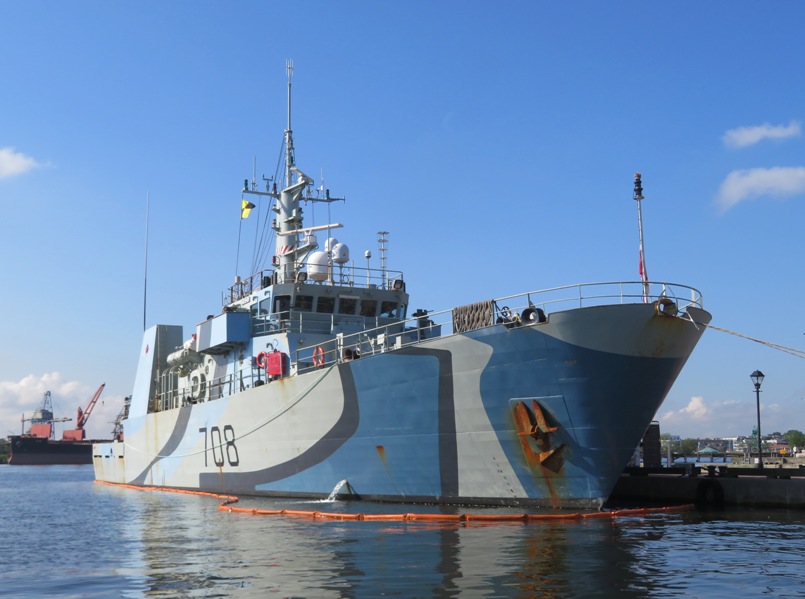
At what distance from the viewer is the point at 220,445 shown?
24.6 metres

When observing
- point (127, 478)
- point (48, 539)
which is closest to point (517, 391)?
point (48, 539)

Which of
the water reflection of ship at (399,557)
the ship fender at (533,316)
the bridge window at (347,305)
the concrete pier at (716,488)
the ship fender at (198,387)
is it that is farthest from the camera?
the ship fender at (198,387)

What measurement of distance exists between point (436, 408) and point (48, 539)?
26.7ft

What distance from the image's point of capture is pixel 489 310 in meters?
16.4

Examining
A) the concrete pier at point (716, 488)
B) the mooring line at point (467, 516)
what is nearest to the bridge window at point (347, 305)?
the mooring line at point (467, 516)

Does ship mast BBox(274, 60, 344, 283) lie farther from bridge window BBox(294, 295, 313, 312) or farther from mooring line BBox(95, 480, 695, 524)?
mooring line BBox(95, 480, 695, 524)

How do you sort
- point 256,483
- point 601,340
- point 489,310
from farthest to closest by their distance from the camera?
point 256,483 < point 489,310 < point 601,340

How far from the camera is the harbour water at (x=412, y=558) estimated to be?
971cm

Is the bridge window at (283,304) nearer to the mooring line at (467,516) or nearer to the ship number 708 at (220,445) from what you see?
the ship number 708 at (220,445)

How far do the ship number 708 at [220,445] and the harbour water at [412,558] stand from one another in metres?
5.90

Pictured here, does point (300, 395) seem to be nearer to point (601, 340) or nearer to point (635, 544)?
point (601, 340)

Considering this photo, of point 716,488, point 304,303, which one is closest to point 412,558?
point 716,488

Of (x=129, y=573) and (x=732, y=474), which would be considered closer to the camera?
(x=129, y=573)

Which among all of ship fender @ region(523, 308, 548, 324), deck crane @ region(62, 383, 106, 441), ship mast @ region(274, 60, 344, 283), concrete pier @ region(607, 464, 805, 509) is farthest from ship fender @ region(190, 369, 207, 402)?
deck crane @ region(62, 383, 106, 441)
